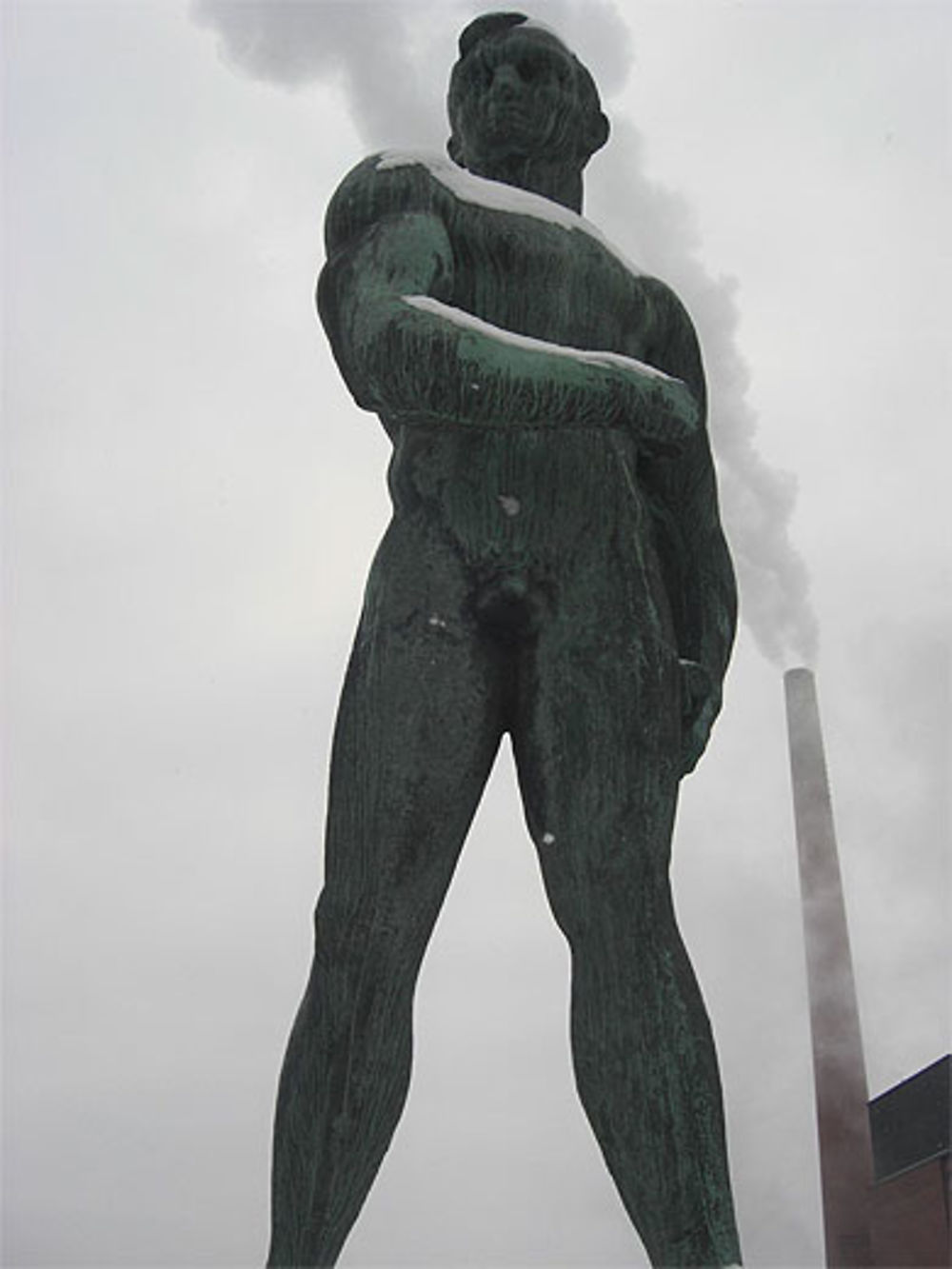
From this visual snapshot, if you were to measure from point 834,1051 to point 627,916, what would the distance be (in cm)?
3058

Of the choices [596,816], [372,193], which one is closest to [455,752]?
[596,816]

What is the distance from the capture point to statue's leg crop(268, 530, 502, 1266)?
261 centimetres

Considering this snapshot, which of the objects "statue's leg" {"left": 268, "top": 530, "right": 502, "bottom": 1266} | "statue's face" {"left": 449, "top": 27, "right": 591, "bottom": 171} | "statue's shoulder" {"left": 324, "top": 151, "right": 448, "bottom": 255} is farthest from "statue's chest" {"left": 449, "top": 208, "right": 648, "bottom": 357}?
"statue's leg" {"left": 268, "top": 530, "right": 502, "bottom": 1266}

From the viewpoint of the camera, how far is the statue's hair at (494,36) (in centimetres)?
338

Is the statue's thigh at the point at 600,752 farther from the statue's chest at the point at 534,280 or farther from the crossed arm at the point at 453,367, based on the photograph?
the statue's chest at the point at 534,280

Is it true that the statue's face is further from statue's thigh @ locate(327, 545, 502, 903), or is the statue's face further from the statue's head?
statue's thigh @ locate(327, 545, 502, 903)

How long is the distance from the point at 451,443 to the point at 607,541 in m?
0.43

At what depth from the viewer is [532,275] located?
3068mm

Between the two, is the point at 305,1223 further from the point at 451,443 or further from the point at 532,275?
the point at 532,275

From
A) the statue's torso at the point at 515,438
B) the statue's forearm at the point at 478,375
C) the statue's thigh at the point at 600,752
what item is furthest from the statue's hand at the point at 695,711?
the statue's forearm at the point at 478,375

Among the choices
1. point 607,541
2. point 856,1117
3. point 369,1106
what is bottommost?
point 369,1106

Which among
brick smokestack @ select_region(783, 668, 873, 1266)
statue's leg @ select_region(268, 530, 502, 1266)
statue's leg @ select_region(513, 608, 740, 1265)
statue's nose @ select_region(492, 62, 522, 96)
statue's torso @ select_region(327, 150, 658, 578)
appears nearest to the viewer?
statue's leg @ select_region(513, 608, 740, 1265)

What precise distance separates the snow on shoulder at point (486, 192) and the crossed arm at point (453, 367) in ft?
0.63

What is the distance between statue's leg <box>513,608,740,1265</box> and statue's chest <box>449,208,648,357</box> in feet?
2.33
